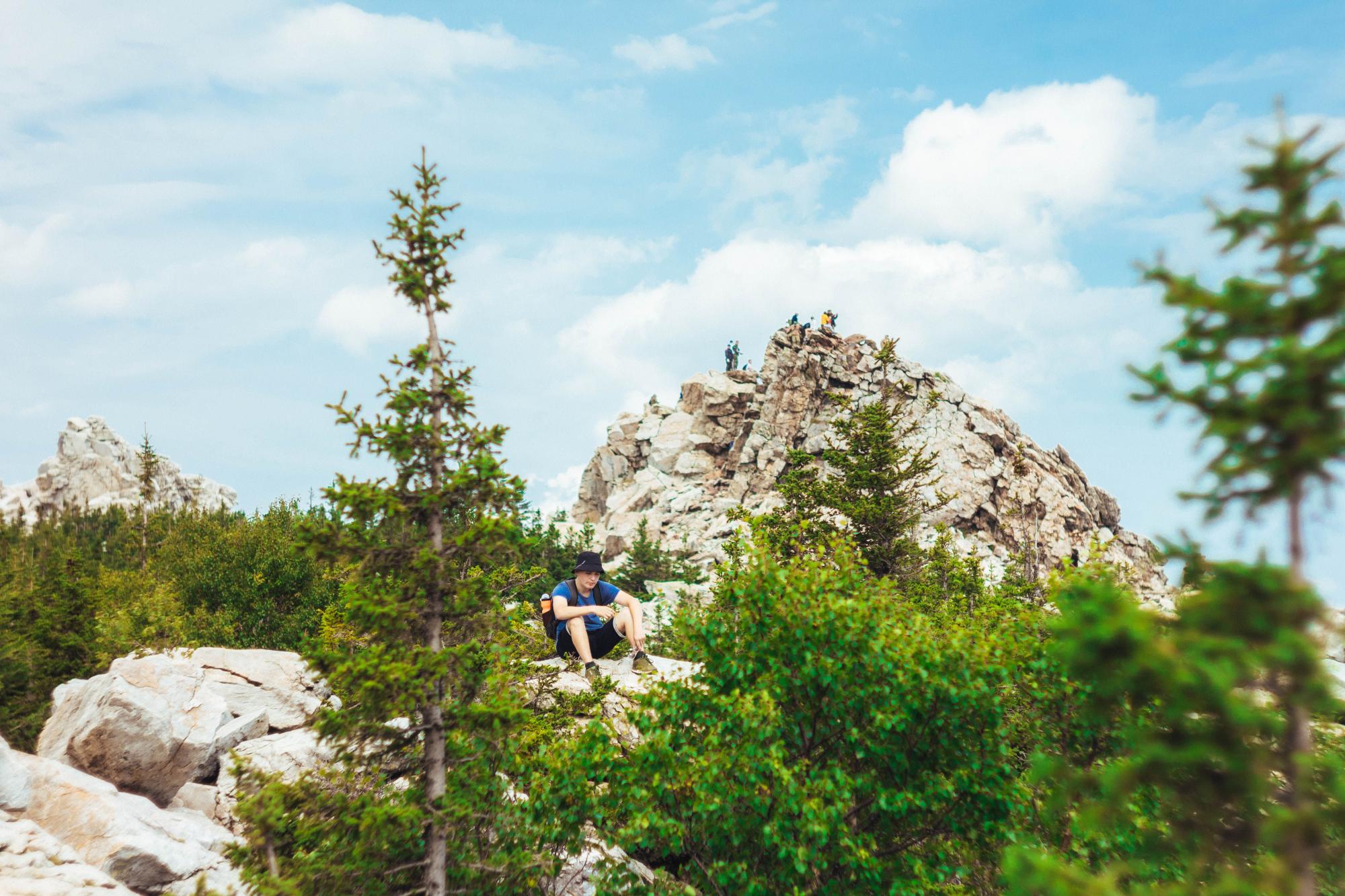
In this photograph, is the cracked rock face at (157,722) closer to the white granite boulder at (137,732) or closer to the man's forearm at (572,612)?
the white granite boulder at (137,732)

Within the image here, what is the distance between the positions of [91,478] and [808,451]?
511ft

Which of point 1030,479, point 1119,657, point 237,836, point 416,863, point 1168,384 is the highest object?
point 1030,479

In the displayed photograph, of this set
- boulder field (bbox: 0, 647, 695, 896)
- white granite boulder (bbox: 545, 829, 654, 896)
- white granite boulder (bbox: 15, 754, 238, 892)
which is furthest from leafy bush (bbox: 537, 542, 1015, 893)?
white granite boulder (bbox: 15, 754, 238, 892)

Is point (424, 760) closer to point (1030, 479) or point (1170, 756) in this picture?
point (1170, 756)

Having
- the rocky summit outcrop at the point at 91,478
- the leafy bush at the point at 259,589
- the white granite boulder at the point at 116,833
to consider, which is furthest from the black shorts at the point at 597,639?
the rocky summit outcrop at the point at 91,478

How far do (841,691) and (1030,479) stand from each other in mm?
76340

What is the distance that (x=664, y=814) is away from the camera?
8.52m

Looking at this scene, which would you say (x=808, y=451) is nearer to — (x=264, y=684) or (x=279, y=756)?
(x=264, y=684)

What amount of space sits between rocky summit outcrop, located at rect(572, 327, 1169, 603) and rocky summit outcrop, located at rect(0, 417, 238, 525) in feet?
300

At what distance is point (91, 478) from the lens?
154m

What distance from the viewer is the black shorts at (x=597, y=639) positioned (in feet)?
47.4

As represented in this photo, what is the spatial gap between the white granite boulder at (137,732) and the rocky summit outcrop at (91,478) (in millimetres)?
148585

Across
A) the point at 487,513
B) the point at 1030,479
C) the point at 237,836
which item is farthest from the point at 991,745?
the point at 1030,479

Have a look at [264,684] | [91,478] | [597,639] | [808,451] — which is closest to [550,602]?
[597,639]
